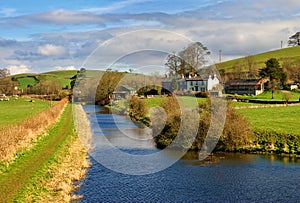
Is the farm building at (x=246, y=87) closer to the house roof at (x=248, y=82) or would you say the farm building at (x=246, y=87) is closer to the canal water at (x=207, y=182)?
the house roof at (x=248, y=82)

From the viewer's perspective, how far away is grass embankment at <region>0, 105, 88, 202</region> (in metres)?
21.5

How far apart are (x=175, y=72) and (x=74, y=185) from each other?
9900 centimetres

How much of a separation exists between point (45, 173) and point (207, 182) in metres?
11.1

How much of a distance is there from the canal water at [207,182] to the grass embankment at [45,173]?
1261 millimetres

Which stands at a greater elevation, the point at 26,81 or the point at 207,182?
the point at 26,81

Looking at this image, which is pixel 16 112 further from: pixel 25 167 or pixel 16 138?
pixel 25 167

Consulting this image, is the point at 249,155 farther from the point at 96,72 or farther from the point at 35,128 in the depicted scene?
the point at 96,72

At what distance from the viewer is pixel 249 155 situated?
36.1 m

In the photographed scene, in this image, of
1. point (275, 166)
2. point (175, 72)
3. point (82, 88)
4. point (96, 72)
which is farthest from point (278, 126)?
point (96, 72)

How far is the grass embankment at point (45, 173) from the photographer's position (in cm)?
2152

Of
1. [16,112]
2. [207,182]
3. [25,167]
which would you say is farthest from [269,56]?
[25,167]

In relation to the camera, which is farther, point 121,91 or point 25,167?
point 121,91

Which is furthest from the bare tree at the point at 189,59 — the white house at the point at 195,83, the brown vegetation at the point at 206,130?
the brown vegetation at the point at 206,130

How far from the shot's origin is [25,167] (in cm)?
2678
